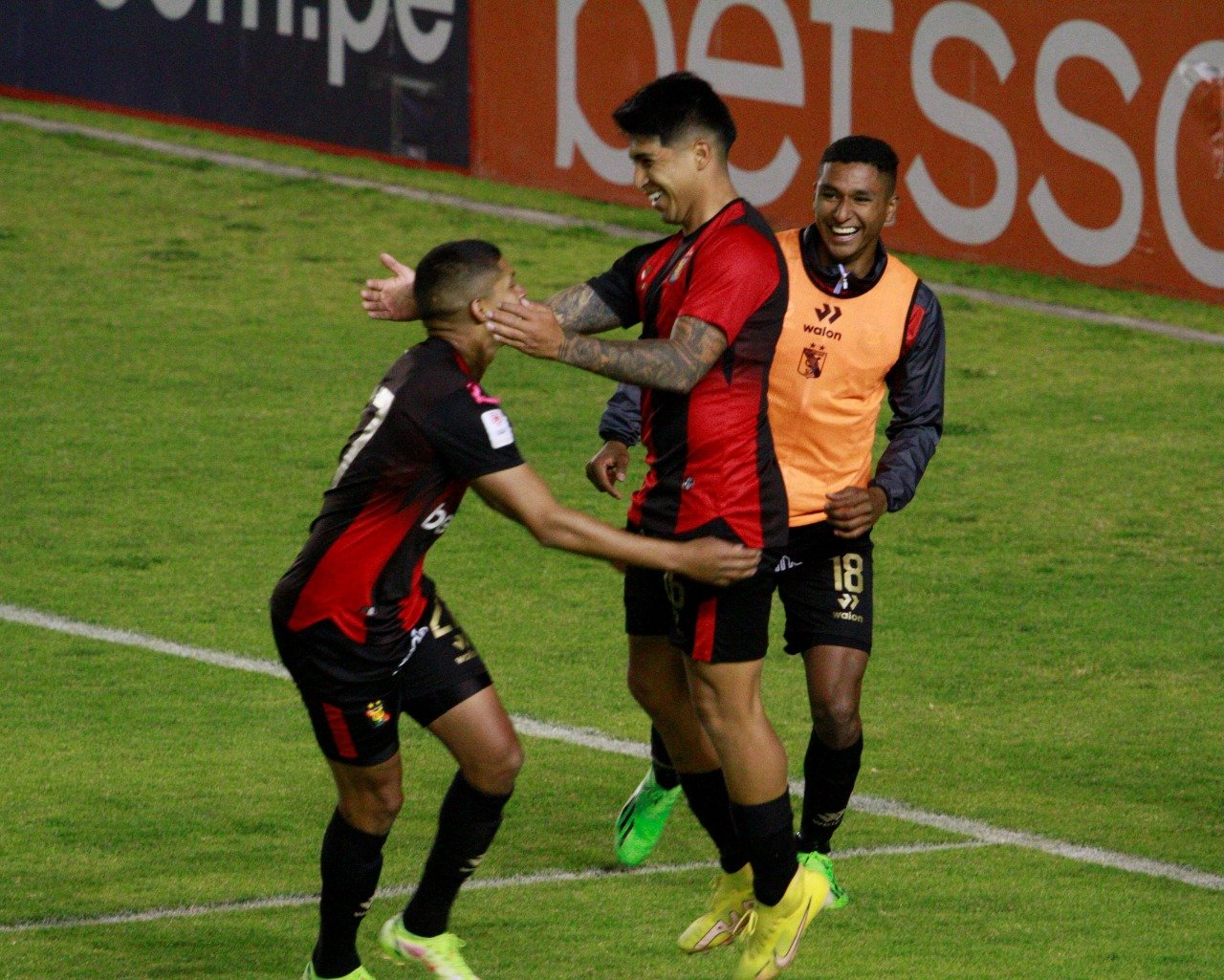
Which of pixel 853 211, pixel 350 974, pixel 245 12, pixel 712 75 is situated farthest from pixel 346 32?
pixel 350 974

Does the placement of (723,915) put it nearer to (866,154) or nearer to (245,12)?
(866,154)

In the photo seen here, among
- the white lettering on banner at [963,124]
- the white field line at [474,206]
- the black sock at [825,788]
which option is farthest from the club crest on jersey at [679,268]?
the white lettering on banner at [963,124]

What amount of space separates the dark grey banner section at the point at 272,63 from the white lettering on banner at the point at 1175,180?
6378 millimetres

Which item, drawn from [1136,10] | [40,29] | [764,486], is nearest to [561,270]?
[1136,10]

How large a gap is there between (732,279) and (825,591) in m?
1.19

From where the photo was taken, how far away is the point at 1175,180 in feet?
47.2

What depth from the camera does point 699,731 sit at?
6.02m

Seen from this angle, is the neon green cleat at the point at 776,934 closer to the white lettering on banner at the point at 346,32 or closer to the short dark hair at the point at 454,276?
the short dark hair at the point at 454,276

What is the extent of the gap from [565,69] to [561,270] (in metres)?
2.77

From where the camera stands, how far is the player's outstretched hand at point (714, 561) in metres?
5.15

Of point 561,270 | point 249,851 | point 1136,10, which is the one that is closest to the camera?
point 249,851

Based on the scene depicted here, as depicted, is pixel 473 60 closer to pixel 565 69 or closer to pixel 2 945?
pixel 565 69

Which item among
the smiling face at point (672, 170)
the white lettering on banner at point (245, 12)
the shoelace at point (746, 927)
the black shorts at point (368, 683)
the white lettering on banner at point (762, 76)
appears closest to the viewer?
the black shorts at point (368, 683)

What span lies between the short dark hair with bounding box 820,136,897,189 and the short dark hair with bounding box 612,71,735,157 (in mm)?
893
